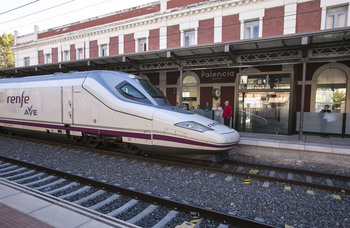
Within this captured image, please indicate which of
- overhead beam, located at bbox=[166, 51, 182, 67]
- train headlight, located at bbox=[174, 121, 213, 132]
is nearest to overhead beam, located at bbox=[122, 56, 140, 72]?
overhead beam, located at bbox=[166, 51, 182, 67]

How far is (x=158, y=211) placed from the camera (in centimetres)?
371

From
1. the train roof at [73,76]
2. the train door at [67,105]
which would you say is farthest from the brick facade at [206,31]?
the train door at [67,105]

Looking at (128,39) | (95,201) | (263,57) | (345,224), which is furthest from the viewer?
(128,39)

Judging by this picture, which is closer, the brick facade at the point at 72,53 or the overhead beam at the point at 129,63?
the overhead beam at the point at 129,63

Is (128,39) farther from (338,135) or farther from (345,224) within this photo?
(345,224)

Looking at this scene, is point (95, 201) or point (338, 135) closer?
point (95, 201)

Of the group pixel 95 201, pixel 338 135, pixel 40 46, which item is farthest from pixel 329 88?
pixel 40 46

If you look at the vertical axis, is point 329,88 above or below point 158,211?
above

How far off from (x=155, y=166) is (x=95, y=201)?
2.35 meters

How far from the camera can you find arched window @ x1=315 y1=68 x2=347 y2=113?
1165 cm

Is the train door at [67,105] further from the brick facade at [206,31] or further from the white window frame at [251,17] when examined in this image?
the white window frame at [251,17]

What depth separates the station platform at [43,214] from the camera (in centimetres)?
288

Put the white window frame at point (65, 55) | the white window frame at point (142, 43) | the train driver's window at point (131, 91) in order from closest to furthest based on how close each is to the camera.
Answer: the train driver's window at point (131, 91), the white window frame at point (142, 43), the white window frame at point (65, 55)

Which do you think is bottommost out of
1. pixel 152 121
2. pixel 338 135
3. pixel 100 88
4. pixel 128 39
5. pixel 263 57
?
pixel 338 135
